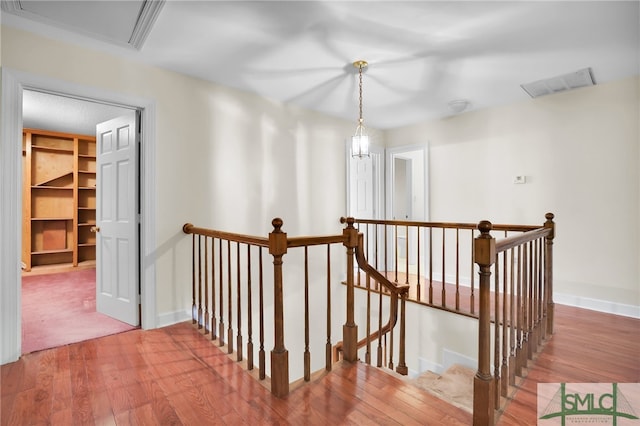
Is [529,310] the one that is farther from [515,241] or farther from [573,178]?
[573,178]

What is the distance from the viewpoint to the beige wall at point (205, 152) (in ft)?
8.46

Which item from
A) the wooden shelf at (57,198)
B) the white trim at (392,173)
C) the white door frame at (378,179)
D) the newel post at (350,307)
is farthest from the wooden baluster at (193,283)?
the wooden shelf at (57,198)

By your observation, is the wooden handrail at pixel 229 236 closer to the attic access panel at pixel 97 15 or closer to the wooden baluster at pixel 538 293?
the attic access panel at pixel 97 15

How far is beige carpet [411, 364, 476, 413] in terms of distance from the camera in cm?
269

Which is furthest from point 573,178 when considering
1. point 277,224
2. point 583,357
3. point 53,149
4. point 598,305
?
point 53,149

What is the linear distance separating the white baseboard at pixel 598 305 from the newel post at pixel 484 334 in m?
2.70

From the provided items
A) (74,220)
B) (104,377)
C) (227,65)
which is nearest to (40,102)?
(74,220)

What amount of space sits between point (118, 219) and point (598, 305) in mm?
5082

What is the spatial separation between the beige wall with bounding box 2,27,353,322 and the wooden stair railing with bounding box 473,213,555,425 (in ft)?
8.25

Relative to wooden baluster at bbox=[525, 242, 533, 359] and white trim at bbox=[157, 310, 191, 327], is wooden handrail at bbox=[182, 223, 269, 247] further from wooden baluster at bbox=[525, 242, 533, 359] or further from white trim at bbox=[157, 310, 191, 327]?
wooden baluster at bbox=[525, 242, 533, 359]

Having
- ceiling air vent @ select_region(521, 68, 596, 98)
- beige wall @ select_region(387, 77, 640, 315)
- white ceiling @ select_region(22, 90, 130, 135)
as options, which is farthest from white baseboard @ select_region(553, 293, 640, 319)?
white ceiling @ select_region(22, 90, 130, 135)

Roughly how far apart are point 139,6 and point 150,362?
247cm

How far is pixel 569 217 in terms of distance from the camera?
3508mm

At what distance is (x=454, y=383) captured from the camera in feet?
9.52
